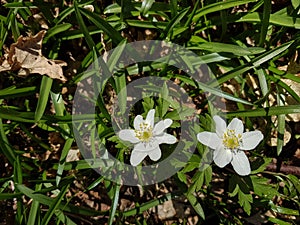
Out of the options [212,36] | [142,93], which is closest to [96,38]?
[142,93]

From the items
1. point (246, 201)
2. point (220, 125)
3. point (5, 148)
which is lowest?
point (246, 201)

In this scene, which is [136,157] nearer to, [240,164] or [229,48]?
[240,164]

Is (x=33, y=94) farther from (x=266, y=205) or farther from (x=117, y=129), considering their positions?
(x=266, y=205)

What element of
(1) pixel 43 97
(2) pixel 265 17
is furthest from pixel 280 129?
(1) pixel 43 97

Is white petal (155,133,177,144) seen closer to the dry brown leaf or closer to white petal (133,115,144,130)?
white petal (133,115,144,130)

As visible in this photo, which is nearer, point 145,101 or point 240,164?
point 240,164

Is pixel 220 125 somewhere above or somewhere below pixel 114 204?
above
